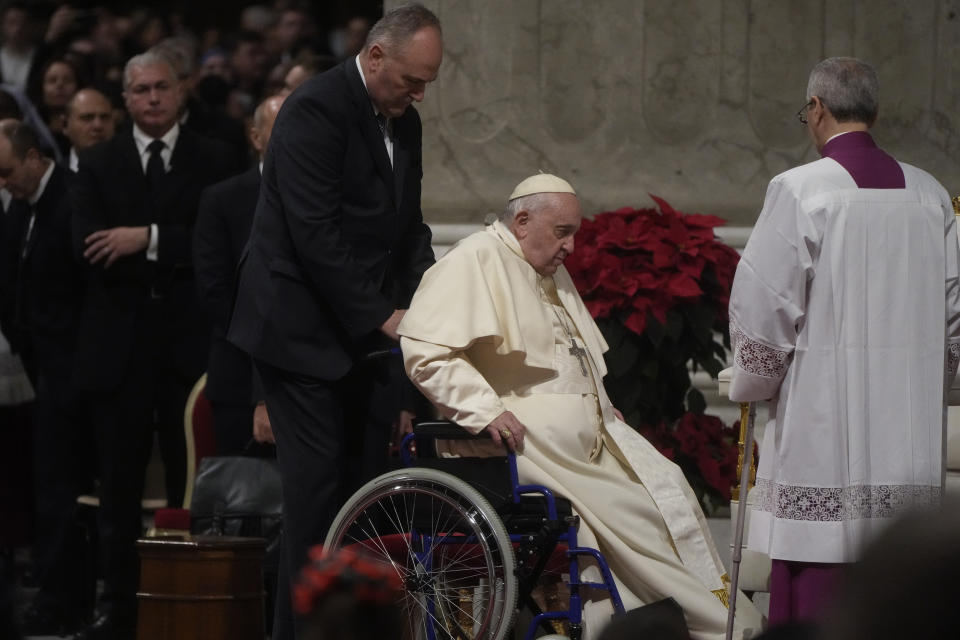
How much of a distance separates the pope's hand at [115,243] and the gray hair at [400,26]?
6.23 ft

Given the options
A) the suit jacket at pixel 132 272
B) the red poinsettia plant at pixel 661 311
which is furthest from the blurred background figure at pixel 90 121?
the red poinsettia plant at pixel 661 311

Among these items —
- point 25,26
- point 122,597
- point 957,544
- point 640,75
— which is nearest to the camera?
point 957,544

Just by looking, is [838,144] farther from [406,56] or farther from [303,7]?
[303,7]

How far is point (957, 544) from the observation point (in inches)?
61.6

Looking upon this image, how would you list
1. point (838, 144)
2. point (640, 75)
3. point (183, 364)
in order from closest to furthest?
point (838, 144) → point (183, 364) → point (640, 75)

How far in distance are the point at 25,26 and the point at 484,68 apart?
378 cm

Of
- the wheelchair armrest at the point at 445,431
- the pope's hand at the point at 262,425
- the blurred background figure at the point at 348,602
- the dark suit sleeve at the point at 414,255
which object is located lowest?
the pope's hand at the point at 262,425

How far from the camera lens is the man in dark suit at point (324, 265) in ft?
14.3

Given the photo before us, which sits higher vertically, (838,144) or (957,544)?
(838,144)

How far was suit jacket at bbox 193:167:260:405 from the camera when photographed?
5.75m

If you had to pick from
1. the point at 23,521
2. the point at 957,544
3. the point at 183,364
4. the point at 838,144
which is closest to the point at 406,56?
the point at 838,144

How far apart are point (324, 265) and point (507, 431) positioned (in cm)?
68

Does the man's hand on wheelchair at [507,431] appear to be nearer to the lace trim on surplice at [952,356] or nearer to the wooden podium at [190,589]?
the wooden podium at [190,589]

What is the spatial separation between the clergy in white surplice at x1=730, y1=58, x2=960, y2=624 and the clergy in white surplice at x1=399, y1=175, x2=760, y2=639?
45 cm
